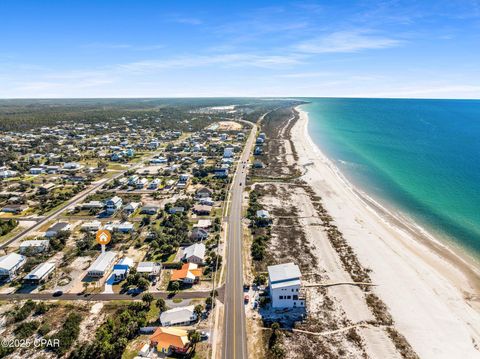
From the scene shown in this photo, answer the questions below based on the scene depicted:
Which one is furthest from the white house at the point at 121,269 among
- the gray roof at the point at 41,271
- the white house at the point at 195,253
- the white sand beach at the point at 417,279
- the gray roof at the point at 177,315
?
the white sand beach at the point at 417,279

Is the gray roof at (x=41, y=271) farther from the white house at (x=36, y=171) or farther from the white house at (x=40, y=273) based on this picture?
the white house at (x=36, y=171)

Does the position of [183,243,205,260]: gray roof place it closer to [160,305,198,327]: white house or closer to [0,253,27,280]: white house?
[160,305,198,327]: white house

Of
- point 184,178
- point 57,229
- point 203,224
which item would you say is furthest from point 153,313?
point 184,178

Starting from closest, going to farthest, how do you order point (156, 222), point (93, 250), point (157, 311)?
1. point (157, 311)
2. point (93, 250)
3. point (156, 222)

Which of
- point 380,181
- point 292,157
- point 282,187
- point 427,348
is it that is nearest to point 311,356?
point 427,348

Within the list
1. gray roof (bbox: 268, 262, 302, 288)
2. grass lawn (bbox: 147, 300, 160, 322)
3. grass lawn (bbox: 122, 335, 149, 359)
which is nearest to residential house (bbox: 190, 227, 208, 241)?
grass lawn (bbox: 147, 300, 160, 322)

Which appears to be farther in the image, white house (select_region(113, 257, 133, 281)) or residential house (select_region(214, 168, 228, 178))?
residential house (select_region(214, 168, 228, 178))

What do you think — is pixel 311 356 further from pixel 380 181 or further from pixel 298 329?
pixel 380 181
